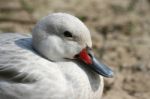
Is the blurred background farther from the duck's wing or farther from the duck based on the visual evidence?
the duck's wing

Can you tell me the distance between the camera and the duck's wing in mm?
4453

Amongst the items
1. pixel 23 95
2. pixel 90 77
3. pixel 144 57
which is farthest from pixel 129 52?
pixel 23 95

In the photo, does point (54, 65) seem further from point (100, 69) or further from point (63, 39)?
point (100, 69)

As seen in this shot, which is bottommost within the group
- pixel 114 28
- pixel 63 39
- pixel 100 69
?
pixel 114 28

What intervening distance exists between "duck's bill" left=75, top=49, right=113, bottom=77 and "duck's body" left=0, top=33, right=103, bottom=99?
0.25 feet

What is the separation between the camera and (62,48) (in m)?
4.62

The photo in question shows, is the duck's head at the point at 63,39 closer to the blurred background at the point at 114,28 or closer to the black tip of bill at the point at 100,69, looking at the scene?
the black tip of bill at the point at 100,69

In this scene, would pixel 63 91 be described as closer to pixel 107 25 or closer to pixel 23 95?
pixel 23 95

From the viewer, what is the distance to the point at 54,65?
4.61m

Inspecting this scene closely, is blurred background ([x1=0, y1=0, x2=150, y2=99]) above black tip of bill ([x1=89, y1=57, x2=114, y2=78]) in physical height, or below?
below

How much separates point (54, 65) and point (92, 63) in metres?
0.33

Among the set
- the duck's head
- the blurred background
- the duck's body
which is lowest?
the blurred background

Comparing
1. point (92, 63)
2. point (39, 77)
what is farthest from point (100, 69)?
point (39, 77)

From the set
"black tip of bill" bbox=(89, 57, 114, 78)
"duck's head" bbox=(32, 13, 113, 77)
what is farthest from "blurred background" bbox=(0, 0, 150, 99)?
"duck's head" bbox=(32, 13, 113, 77)
